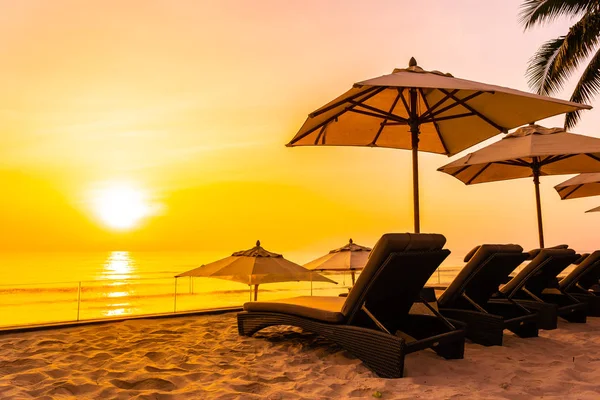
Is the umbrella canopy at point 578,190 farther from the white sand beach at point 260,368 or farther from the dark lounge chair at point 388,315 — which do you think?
the dark lounge chair at point 388,315

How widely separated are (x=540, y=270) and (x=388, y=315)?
2672 millimetres

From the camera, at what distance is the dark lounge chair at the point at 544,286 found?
5.30 meters

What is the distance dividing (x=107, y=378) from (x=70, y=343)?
1474 mm

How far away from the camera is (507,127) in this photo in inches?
226

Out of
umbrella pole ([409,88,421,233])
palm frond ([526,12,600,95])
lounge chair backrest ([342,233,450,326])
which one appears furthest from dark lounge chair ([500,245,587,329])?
palm frond ([526,12,600,95])

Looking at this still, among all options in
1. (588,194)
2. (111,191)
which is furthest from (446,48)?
(111,191)

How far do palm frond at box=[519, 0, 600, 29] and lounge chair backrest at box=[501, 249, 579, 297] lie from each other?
10.0 m

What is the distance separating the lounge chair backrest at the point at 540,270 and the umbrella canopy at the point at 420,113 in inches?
54.3

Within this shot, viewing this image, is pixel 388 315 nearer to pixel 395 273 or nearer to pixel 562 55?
pixel 395 273

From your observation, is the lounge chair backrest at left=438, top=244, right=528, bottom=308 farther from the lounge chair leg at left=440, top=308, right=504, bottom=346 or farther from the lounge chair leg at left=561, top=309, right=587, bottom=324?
the lounge chair leg at left=561, top=309, right=587, bottom=324

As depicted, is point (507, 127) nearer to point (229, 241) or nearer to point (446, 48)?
point (446, 48)

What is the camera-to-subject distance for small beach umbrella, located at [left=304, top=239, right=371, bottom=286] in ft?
26.7

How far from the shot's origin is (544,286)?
5.73 metres

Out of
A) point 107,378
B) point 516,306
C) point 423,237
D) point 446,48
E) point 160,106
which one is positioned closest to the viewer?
point 107,378
